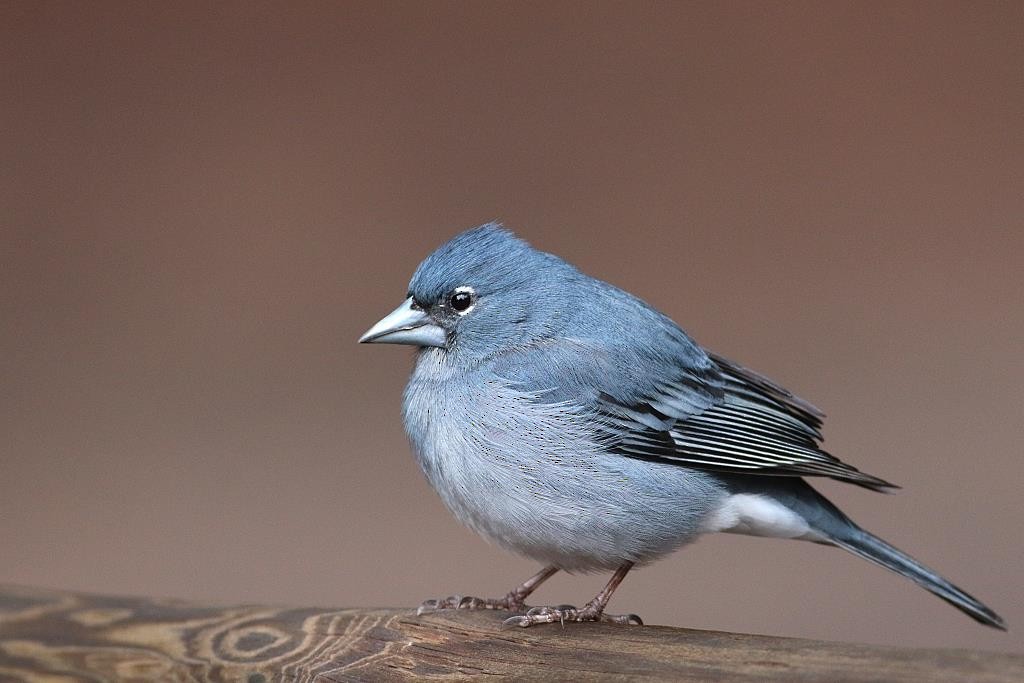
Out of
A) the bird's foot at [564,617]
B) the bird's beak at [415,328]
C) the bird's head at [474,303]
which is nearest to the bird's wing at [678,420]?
the bird's head at [474,303]

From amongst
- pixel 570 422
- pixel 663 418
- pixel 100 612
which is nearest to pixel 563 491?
pixel 570 422

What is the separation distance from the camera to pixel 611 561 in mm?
2564

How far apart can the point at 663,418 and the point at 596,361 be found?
20 cm

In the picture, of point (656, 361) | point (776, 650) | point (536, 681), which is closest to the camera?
point (776, 650)

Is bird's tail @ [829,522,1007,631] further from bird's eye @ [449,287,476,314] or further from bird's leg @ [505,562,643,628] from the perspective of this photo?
bird's eye @ [449,287,476,314]

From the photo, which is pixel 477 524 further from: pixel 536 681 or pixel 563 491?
pixel 536 681

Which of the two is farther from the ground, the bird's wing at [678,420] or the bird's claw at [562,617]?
the bird's wing at [678,420]

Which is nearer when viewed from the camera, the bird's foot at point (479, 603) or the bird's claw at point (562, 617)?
the bird's claw at point (562, 617)

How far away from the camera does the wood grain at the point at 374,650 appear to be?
181cm

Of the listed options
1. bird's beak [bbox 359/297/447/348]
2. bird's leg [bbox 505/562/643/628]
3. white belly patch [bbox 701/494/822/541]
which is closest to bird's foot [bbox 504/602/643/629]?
bird's leg [bbox 505/562/643/628]

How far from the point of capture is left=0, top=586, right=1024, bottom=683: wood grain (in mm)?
1813

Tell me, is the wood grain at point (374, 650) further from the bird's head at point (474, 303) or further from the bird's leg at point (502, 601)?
the bird's head at point (474, 303)

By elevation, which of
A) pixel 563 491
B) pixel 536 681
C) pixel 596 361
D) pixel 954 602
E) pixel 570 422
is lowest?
pixel 536 681

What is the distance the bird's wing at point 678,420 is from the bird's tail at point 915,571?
16 centimetres
